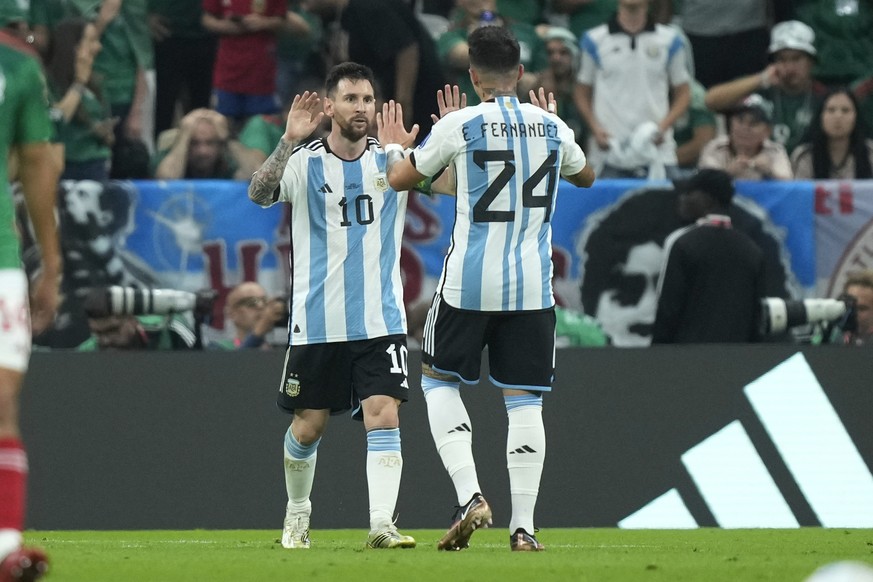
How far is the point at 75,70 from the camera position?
39.7 feet

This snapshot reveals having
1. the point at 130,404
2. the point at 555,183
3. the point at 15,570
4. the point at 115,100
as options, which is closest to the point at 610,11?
the point at 115,100

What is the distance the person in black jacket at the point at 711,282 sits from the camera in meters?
10.9

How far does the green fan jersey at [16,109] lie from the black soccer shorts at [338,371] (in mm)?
2696

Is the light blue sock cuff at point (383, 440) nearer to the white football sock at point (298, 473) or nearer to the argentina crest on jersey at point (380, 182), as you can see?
the white football sock at point (298, 473)

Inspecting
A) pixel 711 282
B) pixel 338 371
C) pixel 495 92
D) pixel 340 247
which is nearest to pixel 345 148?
pixel 340 247

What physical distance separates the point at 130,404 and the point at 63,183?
1.63 metres

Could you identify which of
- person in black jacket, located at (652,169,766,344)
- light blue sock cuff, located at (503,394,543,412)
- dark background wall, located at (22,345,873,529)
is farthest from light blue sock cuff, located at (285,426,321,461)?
person in black jacket, located at (652,169,766,344)

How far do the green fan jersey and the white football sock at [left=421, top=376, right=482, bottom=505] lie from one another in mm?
2637

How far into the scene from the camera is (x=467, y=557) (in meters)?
6.97

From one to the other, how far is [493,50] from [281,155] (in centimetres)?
113

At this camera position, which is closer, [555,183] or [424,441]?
[555,183]

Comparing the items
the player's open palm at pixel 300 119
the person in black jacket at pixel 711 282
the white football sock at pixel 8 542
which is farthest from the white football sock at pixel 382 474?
the person in black jacket at pixel 711 282

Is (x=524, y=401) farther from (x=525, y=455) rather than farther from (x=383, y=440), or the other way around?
(x=383, y=440)

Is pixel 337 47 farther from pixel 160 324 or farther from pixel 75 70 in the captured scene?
pixel 160 324
